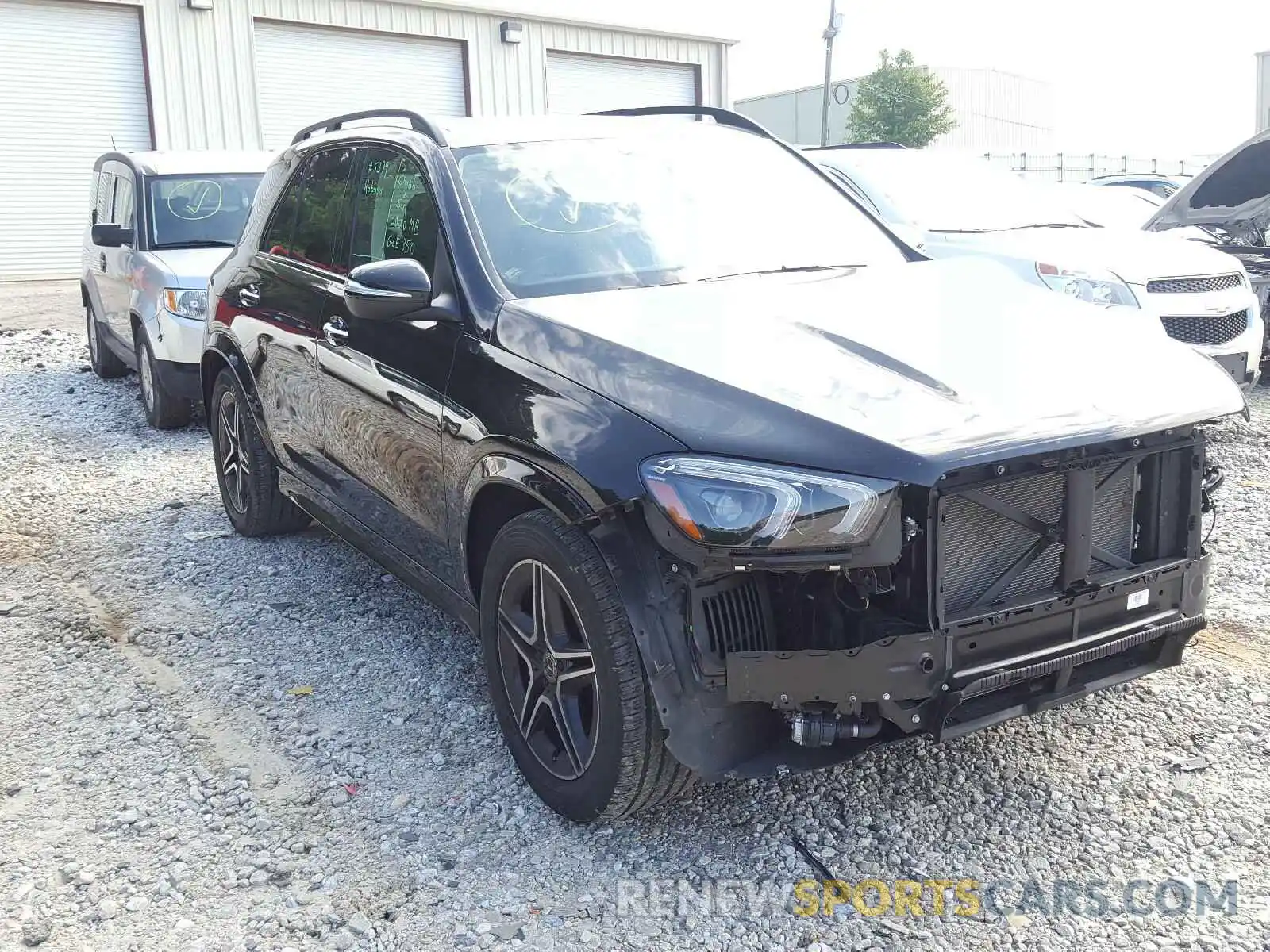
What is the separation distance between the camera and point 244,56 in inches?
803

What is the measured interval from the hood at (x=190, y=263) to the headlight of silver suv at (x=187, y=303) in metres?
0.04

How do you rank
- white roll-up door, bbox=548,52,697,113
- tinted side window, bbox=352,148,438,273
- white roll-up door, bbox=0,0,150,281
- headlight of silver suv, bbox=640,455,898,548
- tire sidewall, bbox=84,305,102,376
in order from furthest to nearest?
white roll-up door, bbox=548,52,697,113 < white roll-up door, bbox=0,0,150,281 < tire sidewall, bbox=84,305,102,376 < tinted side window, bbox=352,148,438,273 < headlight of silver suv, bbox=640,455,898,548

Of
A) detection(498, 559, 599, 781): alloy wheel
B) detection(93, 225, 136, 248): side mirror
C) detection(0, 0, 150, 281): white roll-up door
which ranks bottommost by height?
detection(498, 559, 599, 781): alloy wheel

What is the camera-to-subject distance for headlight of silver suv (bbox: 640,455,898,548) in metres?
2.59

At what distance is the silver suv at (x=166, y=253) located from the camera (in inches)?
317

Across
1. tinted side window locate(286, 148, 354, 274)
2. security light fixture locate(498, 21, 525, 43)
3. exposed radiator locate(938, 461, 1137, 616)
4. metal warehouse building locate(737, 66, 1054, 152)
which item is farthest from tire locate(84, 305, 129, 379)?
metal warehouse building locate(737, 66, 1054, 152)

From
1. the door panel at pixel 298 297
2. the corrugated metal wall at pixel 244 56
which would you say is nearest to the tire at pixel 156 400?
the door panel at pixel 298 297

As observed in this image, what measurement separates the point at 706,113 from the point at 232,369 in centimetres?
244

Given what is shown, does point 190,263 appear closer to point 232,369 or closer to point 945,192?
point 232,369

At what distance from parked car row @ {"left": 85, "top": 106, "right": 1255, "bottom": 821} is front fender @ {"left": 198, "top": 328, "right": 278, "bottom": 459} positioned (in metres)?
1.04

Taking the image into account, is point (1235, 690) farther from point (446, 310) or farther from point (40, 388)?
point (40, 388)

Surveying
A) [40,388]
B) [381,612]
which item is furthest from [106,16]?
[381,612]

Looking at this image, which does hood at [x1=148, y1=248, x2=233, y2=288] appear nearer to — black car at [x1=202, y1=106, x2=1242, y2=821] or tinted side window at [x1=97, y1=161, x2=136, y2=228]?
tinted side window at [x1=97, y1=161, x2=136, y2=228]

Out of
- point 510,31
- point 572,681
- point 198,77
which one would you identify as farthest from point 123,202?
point 510,31
